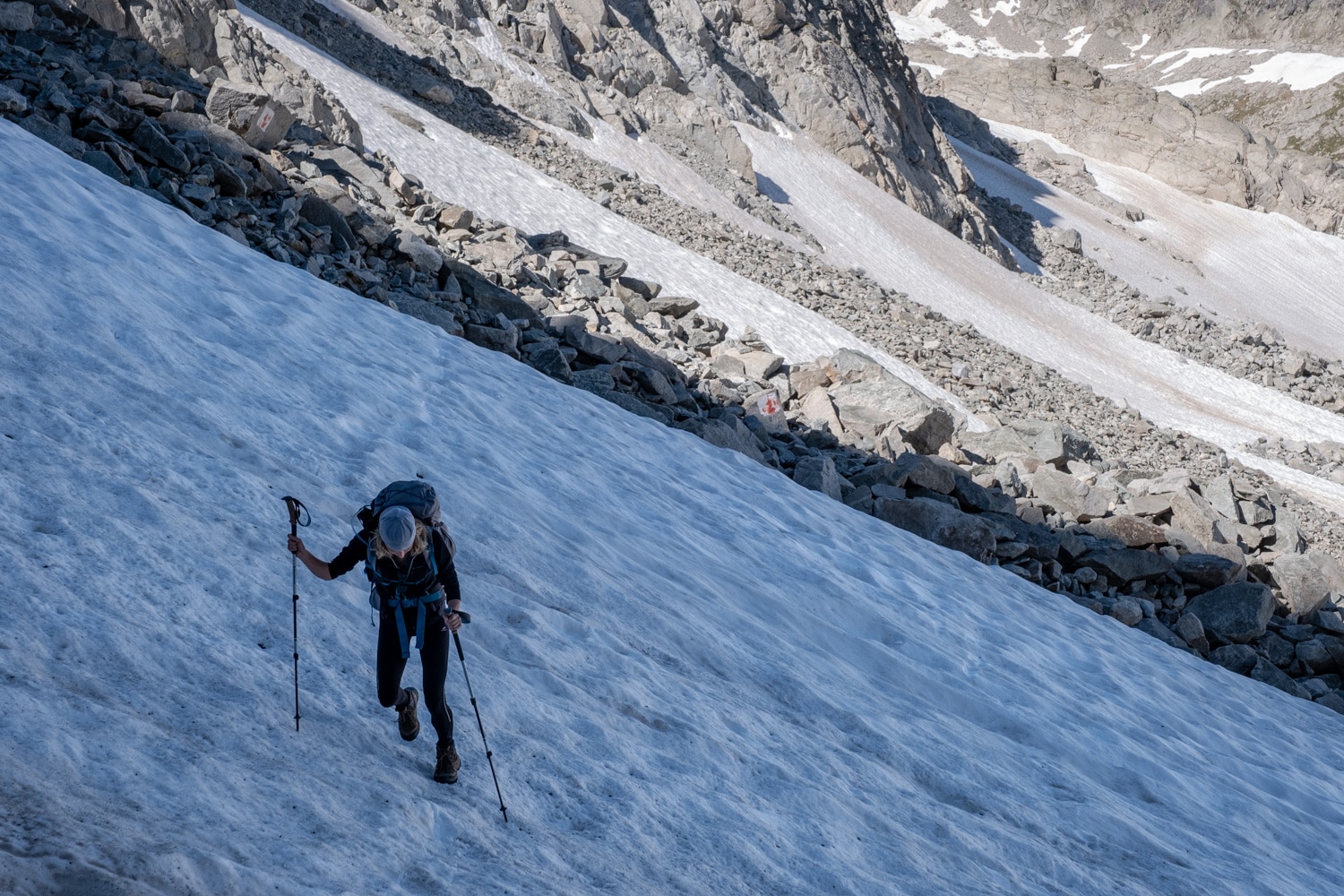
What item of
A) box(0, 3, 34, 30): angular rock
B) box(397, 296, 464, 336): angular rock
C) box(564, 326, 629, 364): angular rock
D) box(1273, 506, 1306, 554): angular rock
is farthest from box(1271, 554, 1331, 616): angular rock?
box(0, 3, 34, 30): angular rock

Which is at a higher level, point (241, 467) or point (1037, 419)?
point (1037, 419)

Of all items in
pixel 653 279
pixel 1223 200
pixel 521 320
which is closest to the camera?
pixel 521 320

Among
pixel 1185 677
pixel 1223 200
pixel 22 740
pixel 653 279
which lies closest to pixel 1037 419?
pixel 653 279

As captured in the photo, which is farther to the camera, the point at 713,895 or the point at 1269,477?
the point at 1269,477

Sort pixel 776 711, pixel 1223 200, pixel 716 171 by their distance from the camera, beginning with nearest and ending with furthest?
pixel 776 711 < pixel 716 171 < pixel 1223 200

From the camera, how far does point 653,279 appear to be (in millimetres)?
23984

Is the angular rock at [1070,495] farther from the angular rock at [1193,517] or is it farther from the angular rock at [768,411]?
the angular rock at [768,411]

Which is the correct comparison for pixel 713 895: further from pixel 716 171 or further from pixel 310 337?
pixel 716 171

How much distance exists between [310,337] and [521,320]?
5.37m

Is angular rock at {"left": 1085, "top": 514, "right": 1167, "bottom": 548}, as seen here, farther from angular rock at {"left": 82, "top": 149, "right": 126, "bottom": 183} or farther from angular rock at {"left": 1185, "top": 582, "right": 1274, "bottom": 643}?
angular rock at {"left": 82, "top": 149, "right": 126, "bottom": 183}

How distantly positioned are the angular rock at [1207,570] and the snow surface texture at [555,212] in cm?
787

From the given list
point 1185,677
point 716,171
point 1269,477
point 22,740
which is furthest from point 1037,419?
point 22,740

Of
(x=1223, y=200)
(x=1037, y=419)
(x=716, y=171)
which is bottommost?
(x=1037, y=419)

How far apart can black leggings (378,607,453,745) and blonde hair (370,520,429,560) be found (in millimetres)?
326
